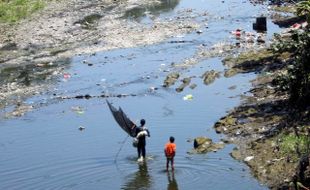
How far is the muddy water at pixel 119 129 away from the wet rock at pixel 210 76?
0.23 metres

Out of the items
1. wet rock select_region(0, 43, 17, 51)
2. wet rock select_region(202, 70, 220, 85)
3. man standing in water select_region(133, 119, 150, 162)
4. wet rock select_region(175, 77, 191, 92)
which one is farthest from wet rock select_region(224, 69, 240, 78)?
wet rock select_region(0, 43, 17, 51)

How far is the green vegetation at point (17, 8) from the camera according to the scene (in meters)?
38.3

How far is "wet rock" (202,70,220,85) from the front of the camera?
2369cm

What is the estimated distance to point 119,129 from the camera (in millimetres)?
19250

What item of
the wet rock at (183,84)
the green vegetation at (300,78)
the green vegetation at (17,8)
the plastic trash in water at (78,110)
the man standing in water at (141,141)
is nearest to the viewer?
the man standing in water at (141,141)

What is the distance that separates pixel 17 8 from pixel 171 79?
19.4 m

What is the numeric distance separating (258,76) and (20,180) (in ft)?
34.6

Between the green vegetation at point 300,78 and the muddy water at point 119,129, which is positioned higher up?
the green vegetation at point 300,78

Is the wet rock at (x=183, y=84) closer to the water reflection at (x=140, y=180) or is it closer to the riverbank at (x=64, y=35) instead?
the riverbank at (x=64, y=35)

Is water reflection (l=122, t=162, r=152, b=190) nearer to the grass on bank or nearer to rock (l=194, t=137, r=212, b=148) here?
rock (l=194, t=137, r=212, b=148)

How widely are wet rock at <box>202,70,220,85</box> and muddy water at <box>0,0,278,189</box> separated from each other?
230 millimetres

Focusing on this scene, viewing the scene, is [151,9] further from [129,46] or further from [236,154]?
[236,154]

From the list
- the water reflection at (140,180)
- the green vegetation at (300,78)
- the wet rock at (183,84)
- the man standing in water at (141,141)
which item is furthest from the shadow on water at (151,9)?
the water reflection at (140,180)

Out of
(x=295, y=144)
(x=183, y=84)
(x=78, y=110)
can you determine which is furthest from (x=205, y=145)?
(x=183, y=84)
